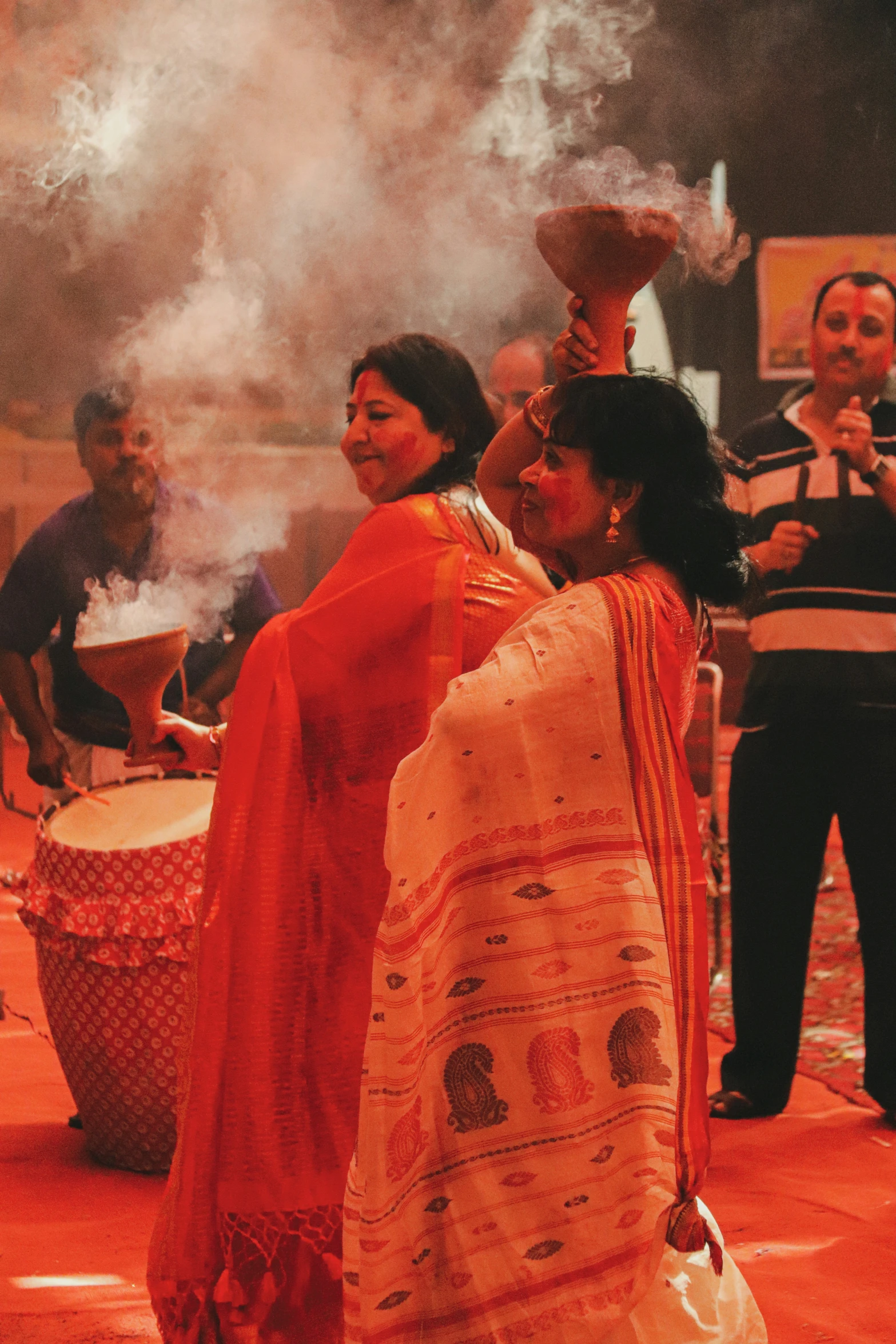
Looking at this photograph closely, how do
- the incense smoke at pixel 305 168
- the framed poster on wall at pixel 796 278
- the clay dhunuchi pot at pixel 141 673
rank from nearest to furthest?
the clay dhunuchi pot at pixel 141 673
the incense smoke at pixel 305 168
the framed poster on wall at pixel 796 278

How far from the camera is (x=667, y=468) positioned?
1825mm

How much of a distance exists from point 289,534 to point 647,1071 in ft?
25.5

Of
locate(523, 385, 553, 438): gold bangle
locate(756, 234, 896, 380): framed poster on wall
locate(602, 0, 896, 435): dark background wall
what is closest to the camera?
locate(523, 385, 553, 438): gold bangle

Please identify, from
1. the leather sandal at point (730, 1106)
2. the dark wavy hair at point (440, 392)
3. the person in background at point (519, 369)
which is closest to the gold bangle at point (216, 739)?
the dark wavy hair at point (440, 392)

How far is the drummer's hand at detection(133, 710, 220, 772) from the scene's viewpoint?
2615 millimetres

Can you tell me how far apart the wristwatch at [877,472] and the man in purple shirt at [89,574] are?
6.58 feet

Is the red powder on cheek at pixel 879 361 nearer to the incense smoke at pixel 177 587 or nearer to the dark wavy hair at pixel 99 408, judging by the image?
the incense smoke at pixel 177 587

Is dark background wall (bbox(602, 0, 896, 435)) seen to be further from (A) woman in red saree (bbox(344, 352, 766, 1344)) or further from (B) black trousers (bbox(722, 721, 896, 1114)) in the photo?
(A) woman in red saree (bbox(344, 352, 766, 1344))

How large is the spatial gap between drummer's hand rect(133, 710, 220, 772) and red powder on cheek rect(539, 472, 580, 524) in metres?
1.06

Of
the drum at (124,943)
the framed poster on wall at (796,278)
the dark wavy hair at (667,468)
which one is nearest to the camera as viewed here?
the dark wavy hair at (667,468)

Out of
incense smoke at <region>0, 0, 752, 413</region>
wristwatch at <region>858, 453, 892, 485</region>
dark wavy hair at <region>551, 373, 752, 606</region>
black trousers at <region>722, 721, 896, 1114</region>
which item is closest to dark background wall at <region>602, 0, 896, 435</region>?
incense smoke at <region>0, 0, 752, 413</region>

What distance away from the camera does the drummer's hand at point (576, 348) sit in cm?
207

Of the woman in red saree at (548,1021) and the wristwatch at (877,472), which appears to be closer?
the woman in red saree at (548,1021)

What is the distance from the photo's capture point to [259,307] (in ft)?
18.5
